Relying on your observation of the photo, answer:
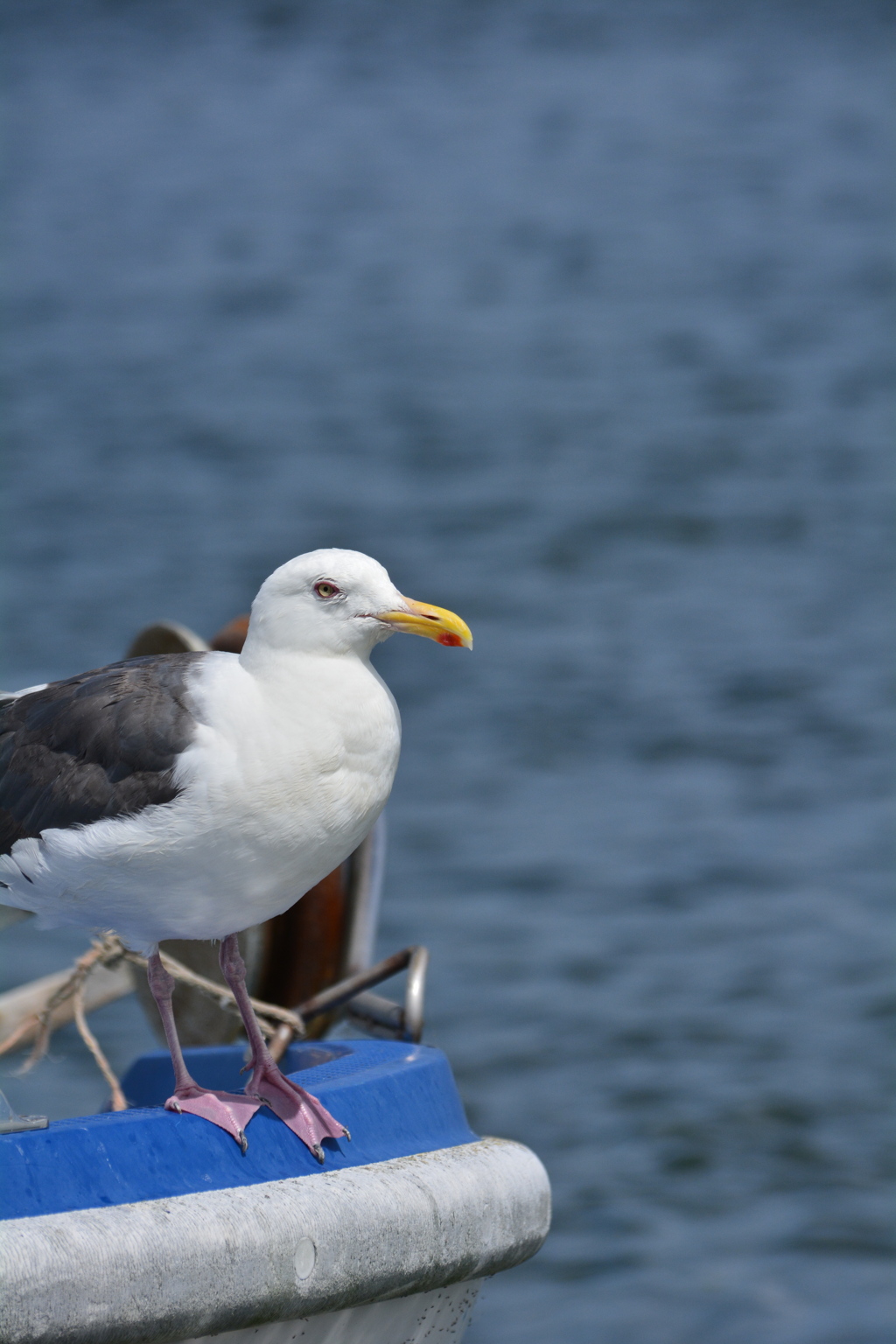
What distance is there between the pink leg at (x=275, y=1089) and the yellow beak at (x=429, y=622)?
0.61 metres

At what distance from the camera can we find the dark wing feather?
8.66ft

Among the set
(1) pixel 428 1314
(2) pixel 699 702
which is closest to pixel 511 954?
(2) pixel 699 702

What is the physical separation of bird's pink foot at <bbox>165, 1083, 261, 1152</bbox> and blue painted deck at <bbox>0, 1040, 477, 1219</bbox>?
0.05 ft

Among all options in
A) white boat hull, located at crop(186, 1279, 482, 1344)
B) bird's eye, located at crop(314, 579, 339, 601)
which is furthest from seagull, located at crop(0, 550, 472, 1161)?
white boat hull, located at crop(186, 1279, 482, 1344)

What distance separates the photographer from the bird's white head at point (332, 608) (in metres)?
2.65

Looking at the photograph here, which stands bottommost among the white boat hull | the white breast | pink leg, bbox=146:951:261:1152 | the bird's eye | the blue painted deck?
the white boat hull

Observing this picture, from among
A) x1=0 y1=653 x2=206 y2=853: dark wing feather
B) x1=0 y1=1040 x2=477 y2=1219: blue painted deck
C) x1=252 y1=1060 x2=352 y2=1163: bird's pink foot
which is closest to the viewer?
x1=0 y1=1040 x2=477 y2=1219: blue painted deck

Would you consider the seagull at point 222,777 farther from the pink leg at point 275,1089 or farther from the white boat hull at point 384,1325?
the white boat hull at point 384,1325

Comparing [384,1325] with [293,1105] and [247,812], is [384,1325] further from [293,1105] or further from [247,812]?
[247,812]

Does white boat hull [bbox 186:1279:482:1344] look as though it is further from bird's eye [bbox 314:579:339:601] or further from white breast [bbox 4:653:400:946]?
bird's eye [bbox 314:579:339:601]

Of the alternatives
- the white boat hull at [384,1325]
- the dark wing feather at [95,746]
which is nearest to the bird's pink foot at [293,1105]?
the white boat hull at [384,1325]

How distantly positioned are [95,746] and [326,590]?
459 mm

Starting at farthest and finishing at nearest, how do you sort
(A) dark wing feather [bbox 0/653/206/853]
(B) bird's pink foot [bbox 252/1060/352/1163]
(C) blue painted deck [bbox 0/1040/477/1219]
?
(B) bird's pink foot [bbox 252/1060/352/1163] → (A) dark wing feather [bbox 0/653/206/853] → (C) blue painted deck [bbox 0/1040/477/1219]

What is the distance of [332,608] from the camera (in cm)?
266
